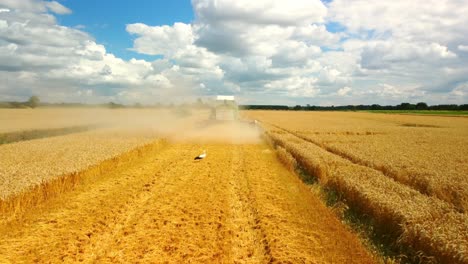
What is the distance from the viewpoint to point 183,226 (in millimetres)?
8602

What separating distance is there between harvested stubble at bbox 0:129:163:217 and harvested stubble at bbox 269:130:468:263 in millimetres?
9185

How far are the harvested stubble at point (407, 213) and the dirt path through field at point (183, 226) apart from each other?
100 centimetres

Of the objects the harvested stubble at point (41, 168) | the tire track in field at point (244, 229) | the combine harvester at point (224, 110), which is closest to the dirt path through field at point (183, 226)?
the tire track in field at point (244, 229)

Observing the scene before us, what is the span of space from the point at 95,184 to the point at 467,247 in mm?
11291

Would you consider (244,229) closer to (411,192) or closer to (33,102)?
(411,192)

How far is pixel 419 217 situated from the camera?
7961 mm

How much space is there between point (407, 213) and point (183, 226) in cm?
532

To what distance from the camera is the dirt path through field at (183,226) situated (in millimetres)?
7070

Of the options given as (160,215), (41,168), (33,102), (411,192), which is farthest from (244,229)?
(33,102)

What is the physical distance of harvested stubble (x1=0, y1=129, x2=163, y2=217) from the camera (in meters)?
9.77

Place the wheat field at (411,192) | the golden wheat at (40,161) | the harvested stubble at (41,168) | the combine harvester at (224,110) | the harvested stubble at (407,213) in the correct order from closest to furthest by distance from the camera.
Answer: the harvested stubble at (407,213) → the wheat field at (411,192) → the harvested stubble at (41,168) → the golden wheat at (40,161) → the combine harvester at (224,110)

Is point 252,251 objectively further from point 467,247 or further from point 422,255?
point 467,247

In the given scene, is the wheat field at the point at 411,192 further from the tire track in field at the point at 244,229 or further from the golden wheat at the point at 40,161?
the golden wheat at the point at 40,161

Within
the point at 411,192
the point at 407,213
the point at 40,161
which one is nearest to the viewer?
the point at 407,213
